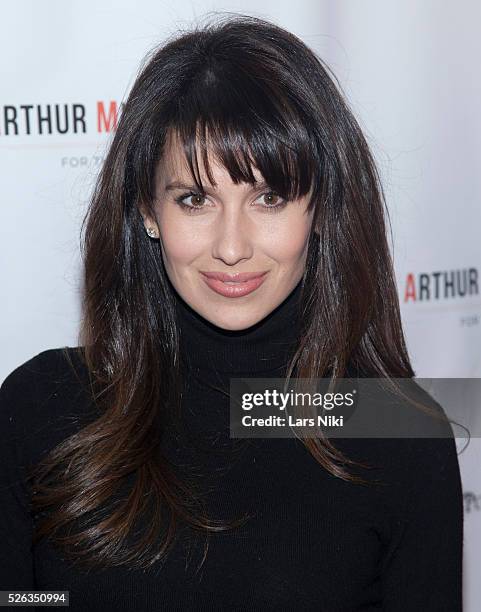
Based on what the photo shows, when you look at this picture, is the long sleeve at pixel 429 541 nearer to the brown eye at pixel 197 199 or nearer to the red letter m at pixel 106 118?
the brown eye at pixel 197 199

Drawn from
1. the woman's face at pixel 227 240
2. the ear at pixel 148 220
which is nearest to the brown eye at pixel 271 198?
the woman's face at pixel 227 240

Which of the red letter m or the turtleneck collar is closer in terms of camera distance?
the turtleneck collar

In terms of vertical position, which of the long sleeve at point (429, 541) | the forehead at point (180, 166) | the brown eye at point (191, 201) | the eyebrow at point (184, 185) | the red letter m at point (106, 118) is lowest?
the long sleeve at point (429, 541)

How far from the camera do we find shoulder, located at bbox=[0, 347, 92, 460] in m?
1.34

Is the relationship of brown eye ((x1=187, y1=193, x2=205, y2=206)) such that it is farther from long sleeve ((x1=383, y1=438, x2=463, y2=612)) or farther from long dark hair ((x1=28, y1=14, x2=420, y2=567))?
long sleeve ((x1=383, y1=438, x2=463, y2=612))

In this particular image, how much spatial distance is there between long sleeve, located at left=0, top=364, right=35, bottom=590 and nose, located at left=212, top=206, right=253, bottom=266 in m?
0.35

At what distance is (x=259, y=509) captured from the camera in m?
1.30

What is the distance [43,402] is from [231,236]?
35 cm

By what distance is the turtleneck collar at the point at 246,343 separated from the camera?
1386 millimetres

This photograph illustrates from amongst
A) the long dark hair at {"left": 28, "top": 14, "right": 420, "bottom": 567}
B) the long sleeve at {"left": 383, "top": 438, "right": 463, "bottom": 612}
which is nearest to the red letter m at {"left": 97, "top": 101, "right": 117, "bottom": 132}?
the long dark hair at {"left": 28, "top": 14, "right": 420, "bottom": 567}

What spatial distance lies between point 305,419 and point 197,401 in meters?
0.15

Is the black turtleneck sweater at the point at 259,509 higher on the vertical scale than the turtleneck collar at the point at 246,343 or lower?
lower

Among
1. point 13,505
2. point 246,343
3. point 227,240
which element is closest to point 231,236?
point 227,240

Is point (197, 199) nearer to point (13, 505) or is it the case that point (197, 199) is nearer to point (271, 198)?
point (271, 198)
